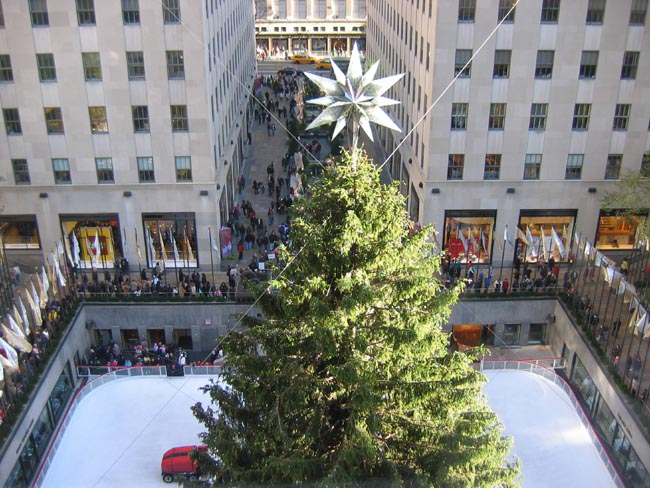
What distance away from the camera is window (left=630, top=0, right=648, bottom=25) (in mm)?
42844

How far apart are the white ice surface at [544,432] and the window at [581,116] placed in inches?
730

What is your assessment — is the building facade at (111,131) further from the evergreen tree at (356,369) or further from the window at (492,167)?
the evergreen tree at (356,369)

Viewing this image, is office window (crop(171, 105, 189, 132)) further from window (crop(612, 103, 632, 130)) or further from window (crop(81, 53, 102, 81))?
window (crop(612, 103, 632, 130))

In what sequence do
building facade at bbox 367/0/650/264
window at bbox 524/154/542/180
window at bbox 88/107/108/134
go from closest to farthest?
building facade at bbox 367/0/650/264
window at bbox 88/107/108/134
window at bbox 524/154/542/180

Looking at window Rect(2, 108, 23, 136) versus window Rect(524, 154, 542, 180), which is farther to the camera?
window Rect(524, 154, 542, 180)

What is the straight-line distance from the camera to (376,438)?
777 inches

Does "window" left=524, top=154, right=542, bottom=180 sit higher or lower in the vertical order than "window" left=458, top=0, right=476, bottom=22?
lower

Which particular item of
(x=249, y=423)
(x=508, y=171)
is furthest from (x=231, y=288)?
(x=249, y=423)

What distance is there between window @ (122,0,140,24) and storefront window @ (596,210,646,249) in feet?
110

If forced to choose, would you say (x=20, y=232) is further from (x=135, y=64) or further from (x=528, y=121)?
(x=528, y=121)

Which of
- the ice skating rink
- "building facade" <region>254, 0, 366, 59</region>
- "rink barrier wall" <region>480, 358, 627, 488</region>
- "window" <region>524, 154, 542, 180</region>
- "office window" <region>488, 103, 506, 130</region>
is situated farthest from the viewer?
"building facade" <region>254, 0, 366, 59</region>

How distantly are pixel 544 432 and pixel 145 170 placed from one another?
2968cm


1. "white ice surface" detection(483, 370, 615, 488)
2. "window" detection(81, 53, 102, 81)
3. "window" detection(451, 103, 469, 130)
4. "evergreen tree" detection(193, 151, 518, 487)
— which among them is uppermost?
"window" detection(81, 53, 102, 81)

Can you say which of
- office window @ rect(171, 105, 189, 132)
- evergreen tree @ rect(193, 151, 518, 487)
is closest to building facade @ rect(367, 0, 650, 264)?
office window @ rect(171, 105, 189, 132)
